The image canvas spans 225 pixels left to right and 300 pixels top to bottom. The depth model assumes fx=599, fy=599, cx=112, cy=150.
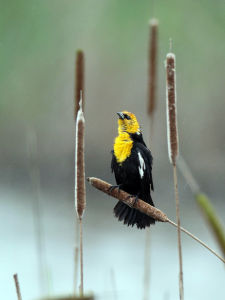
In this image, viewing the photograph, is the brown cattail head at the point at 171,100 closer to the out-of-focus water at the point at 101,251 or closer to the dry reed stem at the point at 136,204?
the dry reed stem at the point at 136,204

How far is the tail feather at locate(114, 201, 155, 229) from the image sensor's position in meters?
2.12

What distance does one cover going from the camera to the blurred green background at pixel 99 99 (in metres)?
6.71

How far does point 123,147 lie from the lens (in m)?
2.39

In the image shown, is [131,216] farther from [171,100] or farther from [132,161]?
[171,100]

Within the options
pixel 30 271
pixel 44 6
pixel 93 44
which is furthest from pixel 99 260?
pixel 44 6

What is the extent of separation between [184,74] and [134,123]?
196 inches

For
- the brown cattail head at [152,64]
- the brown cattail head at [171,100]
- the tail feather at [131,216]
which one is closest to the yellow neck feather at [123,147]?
the tail feather at [131,216]

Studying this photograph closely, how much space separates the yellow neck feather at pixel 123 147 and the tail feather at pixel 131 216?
233 millimetres

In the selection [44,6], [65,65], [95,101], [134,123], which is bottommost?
[134,123]

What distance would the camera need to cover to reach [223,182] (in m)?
7.57

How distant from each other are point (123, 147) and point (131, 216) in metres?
0.32

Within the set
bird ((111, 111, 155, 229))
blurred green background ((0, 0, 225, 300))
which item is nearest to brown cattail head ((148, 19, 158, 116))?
bird ((111, 111, 155, 229))

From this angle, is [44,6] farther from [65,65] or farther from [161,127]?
[161,127]

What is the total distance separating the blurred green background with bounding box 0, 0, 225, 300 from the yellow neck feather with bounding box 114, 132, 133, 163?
3.63 metres
